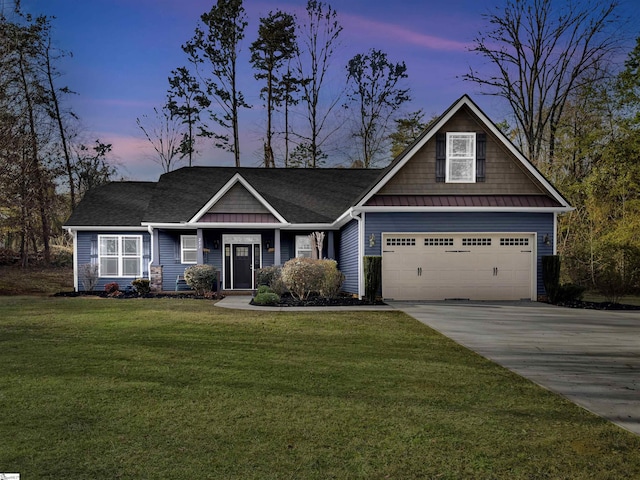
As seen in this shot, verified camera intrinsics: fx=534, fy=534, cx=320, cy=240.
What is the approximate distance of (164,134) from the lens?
36938 mm

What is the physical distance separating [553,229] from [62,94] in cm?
2892

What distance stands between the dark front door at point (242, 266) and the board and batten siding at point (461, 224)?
20.7 feet

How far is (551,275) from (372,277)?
581cm

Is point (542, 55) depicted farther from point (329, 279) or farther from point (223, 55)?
point (329, 279)

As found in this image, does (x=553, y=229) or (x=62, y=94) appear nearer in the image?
(x=553, y=229)

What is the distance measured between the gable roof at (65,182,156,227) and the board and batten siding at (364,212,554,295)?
412 inches


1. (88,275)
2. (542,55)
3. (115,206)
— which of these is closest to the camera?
(88,275)

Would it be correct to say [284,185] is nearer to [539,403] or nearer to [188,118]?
[188,118]

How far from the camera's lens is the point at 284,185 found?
25.0 m

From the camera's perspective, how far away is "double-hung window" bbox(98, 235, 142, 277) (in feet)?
73.1

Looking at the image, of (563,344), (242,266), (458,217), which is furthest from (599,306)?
(242,266)

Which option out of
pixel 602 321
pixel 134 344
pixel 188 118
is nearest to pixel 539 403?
pixel 134 344

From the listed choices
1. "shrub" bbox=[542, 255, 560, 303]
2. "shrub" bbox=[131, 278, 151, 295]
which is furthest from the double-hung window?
"shrub" bbox=[542, 255, 560, 303]

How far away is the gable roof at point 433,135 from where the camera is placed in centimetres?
1731
